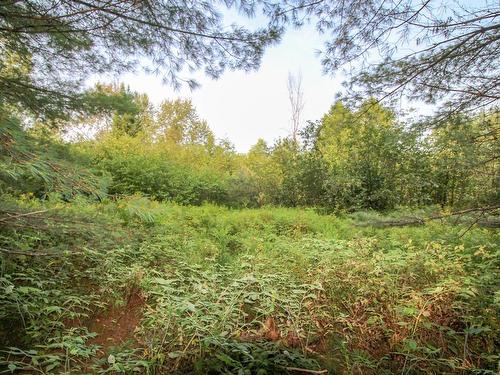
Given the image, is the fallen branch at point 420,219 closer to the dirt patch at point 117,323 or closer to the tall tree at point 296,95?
the dirt patch at point 117,323

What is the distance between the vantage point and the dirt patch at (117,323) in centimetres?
250

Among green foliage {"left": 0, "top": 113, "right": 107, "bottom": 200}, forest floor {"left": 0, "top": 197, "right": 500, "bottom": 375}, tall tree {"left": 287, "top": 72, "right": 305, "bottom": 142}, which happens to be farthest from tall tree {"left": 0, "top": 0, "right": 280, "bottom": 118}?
tall tree {"left": 287, "top": 72, "right": 305, "bottom": 142}

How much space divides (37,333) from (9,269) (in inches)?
41.1

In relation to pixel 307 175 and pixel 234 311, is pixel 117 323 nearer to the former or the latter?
pixel 234 311

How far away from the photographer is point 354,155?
1002 cm

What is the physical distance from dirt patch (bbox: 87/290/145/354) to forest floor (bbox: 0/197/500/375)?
0.01 meters

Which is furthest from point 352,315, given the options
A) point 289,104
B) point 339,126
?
point 289,104

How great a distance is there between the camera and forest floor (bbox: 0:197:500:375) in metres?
2.08

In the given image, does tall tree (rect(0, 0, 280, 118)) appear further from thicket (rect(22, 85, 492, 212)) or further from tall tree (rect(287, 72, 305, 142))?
tall tree (rect(287, 72, 305, 142))

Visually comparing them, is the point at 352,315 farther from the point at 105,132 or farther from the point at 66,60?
the point at 105,132

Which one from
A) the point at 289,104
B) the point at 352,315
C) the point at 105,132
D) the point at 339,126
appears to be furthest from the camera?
the point at 289,104

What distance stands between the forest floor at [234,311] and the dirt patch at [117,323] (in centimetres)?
1

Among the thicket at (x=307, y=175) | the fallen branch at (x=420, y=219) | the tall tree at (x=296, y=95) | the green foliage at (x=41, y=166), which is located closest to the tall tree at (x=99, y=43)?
the green foliage at (x=41, y=166)

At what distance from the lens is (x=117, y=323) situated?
278 cm
